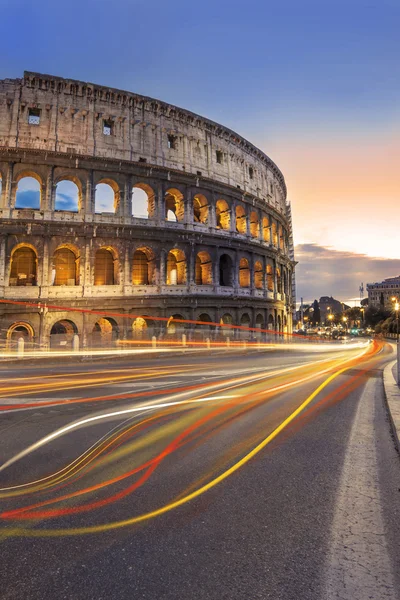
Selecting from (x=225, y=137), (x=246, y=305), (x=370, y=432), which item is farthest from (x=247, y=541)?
(x=225, y=137)

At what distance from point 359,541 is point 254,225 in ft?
112

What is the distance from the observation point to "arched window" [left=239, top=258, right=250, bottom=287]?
32844mm

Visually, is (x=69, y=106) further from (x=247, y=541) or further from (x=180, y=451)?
(x=247, y=541)

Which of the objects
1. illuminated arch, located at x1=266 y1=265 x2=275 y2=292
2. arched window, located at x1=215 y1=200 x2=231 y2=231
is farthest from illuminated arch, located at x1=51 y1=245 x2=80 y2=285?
illuminated arch, located at x1=266 y1=265 x2=275 y2=292

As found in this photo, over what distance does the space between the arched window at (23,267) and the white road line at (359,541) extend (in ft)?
82.5

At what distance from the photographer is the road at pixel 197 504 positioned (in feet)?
8.21

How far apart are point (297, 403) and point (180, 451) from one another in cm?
435

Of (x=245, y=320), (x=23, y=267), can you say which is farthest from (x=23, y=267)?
(x=245, y=320)

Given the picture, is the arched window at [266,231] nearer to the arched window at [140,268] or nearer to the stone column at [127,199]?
the arched window at [140,268]

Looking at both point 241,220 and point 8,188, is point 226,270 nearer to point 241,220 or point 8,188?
point 241,220

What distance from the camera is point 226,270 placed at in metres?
32.7

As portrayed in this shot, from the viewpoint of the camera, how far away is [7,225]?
23.0 metres

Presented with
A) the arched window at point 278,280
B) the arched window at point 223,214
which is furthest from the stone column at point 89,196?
the arched window at point 278,280

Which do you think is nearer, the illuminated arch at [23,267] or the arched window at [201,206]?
the illuminated arch at [23,267]
